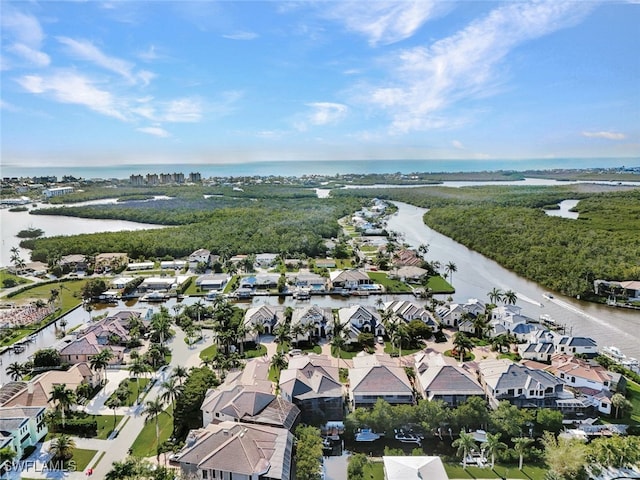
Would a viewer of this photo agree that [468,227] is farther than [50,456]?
Yes

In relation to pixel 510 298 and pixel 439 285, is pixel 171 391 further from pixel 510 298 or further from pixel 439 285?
pixel 439 285

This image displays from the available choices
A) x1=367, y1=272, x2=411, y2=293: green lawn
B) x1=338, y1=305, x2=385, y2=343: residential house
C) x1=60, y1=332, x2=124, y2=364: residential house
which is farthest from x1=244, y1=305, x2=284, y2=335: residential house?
x1=367, y1=272, x2=411, y2=293: green lawn

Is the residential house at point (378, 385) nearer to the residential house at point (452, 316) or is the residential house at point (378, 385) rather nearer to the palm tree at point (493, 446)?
the palm tree at point (493, 446)

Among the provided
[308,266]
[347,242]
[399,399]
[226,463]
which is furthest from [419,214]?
[226,463]

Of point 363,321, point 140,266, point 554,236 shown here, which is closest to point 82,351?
point 363,321

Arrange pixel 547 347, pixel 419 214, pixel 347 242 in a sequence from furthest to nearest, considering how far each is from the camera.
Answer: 1. pixel 419 214
2. pixel 347 242
3. pixel 547 347

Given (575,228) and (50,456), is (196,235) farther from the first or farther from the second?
(575,228)

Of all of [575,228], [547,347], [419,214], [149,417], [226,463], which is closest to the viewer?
[226,463]

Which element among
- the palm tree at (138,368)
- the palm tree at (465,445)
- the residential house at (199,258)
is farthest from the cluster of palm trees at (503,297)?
the residential house at (199,258)
